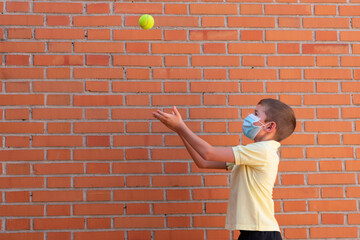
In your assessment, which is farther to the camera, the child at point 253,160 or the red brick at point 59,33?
the red brick at point 59,33

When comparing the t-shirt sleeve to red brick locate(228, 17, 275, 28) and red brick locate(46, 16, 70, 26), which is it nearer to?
red brick locate(228, 17, 275, 28)

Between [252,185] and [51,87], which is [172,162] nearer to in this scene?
[252,185]

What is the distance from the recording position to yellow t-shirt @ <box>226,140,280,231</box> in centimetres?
218

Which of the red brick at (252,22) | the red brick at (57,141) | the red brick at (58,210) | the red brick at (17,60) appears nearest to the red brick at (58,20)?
the red brick at (17,60)

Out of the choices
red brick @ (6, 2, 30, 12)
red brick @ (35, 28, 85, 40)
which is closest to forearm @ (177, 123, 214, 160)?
red brick @ (35, 28, 85, 40)

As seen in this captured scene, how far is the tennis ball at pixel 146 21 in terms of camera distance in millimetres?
2471

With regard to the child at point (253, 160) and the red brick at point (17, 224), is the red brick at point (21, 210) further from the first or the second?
the child at point (253, 160)

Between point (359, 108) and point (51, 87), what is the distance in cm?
213

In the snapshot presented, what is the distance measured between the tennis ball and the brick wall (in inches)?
6.4

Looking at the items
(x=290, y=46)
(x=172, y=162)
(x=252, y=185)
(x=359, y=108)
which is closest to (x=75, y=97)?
(x=172, y=162)

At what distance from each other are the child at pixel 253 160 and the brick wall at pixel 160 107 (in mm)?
357

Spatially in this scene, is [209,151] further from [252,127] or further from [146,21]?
[146,21]

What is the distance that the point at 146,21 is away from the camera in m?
2.47

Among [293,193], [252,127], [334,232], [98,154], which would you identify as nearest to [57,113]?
[98,154]
